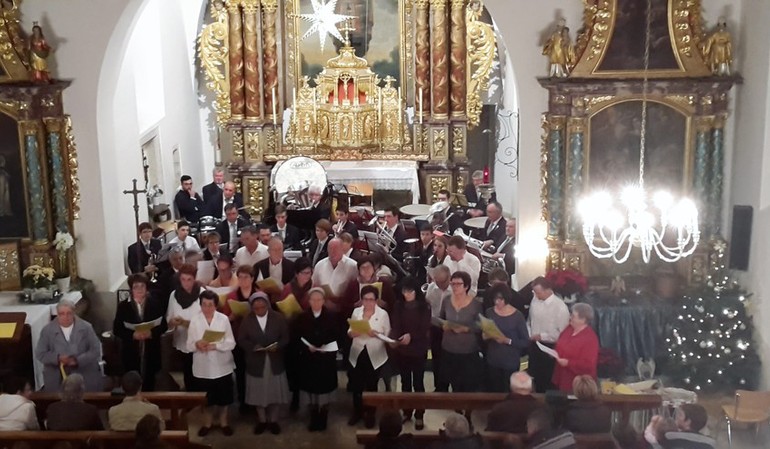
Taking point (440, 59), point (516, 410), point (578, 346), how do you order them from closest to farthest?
point (516, 410)
point (578, 346)
point (440, 59)

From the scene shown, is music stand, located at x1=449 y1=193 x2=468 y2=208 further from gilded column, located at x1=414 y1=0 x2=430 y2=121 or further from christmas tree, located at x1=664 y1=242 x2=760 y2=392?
christmas tree, located at x1=664 y1=242 x2=760 y2=392

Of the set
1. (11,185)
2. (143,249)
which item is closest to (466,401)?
(143,249)

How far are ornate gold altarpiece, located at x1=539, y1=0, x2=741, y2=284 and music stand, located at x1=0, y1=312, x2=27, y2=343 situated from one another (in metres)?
6.09

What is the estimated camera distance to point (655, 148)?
12.2 metres

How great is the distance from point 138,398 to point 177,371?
3.07m

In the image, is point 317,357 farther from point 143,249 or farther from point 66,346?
point 143,249

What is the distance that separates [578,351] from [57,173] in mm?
6798

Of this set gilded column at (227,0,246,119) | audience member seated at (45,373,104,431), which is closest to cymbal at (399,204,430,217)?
gilded column at (227,0,246,119)

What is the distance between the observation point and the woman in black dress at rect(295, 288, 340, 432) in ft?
33.7

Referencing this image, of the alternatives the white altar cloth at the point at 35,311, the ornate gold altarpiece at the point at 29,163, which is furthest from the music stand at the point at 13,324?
the ornate gold altarpiece at the point at 29,163

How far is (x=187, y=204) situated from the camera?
16375mm

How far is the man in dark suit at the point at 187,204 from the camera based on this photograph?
1634 centimetres

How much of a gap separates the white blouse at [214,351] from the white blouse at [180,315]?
1.00 feet

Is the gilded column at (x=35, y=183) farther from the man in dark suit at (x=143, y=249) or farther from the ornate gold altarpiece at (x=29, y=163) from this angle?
the man in dark suit at (x=143, y=249)
